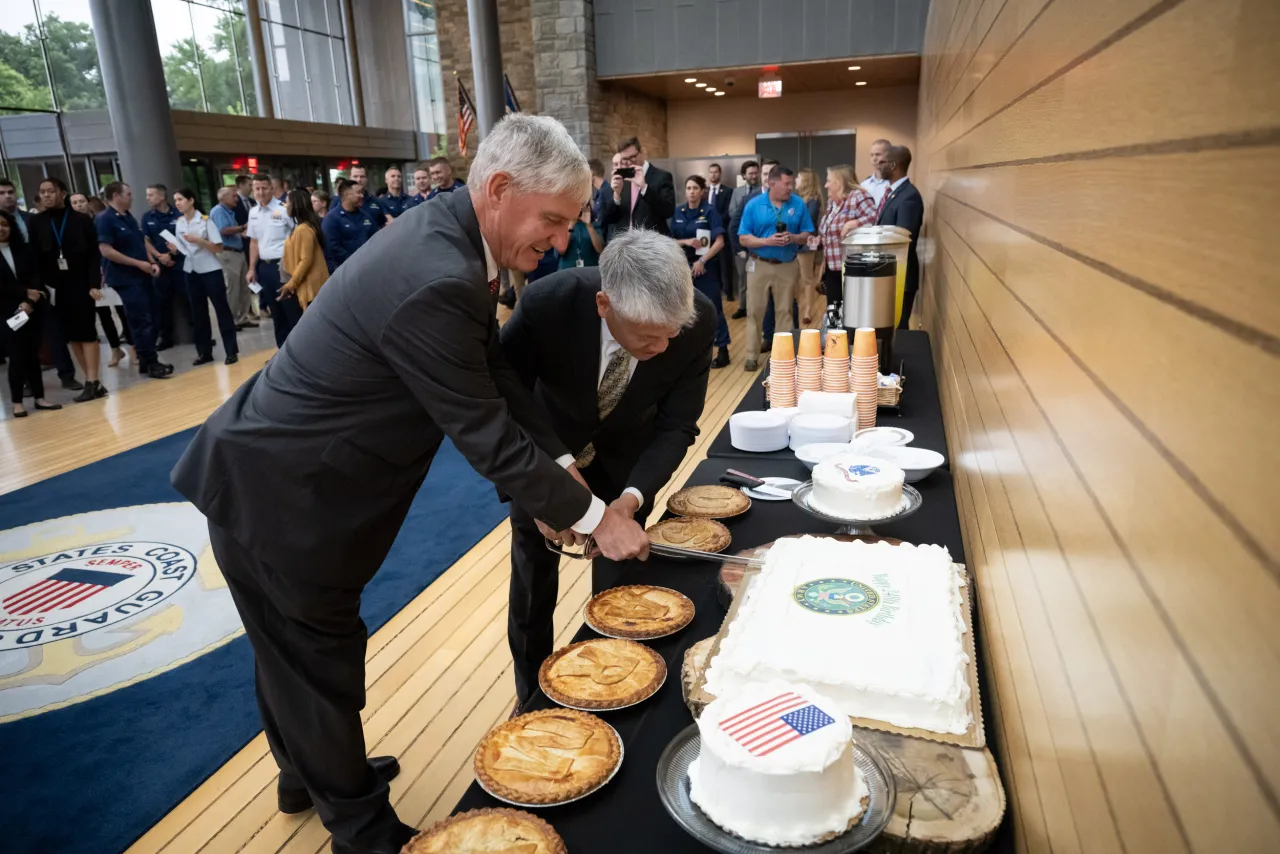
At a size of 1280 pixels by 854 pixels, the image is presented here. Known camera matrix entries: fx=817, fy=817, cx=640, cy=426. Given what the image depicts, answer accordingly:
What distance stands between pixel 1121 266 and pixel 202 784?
2.48 m

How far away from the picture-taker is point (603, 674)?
1307 millimetres

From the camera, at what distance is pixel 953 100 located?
324cm

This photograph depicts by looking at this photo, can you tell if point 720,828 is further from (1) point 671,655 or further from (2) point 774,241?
(2) point 774,241

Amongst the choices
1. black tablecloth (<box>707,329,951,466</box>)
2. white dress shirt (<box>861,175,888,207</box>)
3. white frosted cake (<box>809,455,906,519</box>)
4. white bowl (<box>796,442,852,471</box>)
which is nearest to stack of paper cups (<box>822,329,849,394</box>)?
black tablecloth (<box>707,329,951,466</box>)

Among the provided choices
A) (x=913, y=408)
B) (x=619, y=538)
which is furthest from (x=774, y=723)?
(x=913, y=408)

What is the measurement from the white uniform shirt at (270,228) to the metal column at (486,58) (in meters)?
3.36

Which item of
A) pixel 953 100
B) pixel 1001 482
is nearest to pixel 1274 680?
pixel 1001 482

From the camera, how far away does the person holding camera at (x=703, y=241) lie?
722 centimetres

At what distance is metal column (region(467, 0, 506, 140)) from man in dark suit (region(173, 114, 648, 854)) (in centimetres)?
978

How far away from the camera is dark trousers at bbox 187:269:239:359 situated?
7918mm

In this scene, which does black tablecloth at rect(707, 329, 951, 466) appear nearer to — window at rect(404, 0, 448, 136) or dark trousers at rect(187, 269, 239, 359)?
dark trousers at rect(187, 269, 239, 359)

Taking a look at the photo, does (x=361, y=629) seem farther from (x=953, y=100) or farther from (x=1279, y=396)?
(x=953, y=100)

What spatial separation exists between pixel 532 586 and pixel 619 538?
31.7 inches

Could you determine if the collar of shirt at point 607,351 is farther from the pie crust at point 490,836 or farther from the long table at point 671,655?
the pie crust at point 490,836
